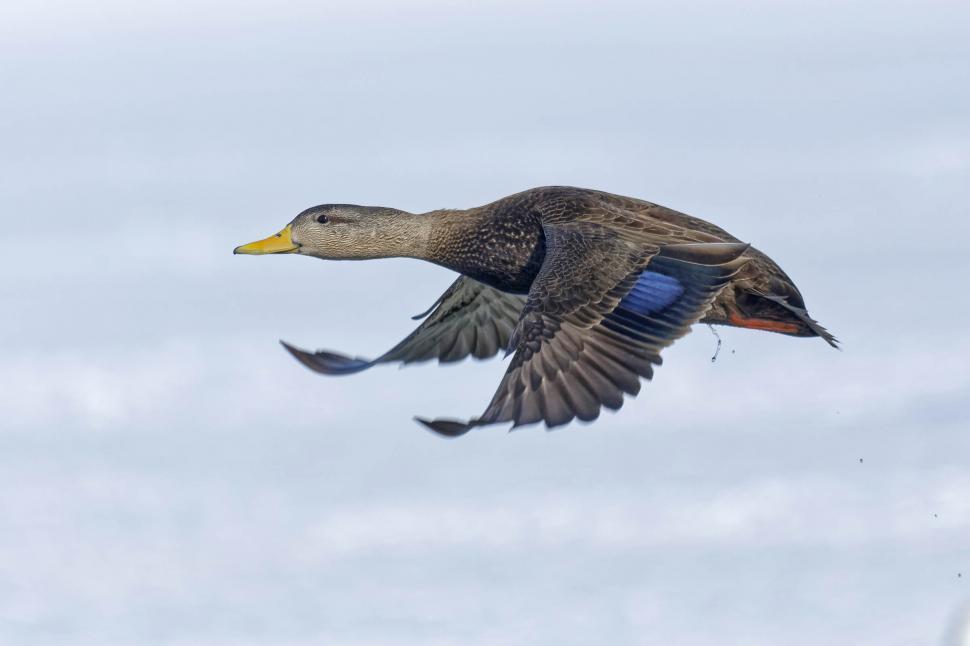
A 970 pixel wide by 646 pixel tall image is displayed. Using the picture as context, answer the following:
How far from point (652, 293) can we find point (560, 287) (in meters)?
0.83

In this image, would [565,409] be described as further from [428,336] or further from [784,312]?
[428,336]

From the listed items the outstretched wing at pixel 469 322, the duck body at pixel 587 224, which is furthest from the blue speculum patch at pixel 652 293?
the outstretched wing at pixel 469 322

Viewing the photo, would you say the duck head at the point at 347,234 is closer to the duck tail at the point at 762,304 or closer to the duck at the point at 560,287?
the duck at the point at 560,287

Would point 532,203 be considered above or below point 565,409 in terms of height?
above

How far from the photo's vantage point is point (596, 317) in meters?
17.2

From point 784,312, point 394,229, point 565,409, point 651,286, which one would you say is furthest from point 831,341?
point 394,229

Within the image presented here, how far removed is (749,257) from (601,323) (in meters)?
2.10

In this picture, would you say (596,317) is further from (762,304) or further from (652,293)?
(762,304)

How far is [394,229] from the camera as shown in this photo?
20.0 m

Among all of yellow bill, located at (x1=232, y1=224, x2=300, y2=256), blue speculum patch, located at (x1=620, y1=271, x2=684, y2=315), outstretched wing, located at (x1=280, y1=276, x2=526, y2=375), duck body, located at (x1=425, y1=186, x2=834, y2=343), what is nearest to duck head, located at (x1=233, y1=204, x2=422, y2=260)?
yellow bill, located at (x1=232, y1=224, x2=300, y2=256)

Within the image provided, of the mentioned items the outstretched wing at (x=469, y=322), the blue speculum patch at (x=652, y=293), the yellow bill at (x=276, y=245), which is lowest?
the outstretched wing at (x=469, y=322)

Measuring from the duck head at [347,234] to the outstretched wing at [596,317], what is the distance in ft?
7.45

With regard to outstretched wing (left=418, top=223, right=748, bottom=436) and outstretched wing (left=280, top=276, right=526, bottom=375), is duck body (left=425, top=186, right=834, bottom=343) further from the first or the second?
outstretched wing (left=280, top=276, right=526, bottom=375)

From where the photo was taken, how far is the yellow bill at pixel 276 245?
19859 mm
